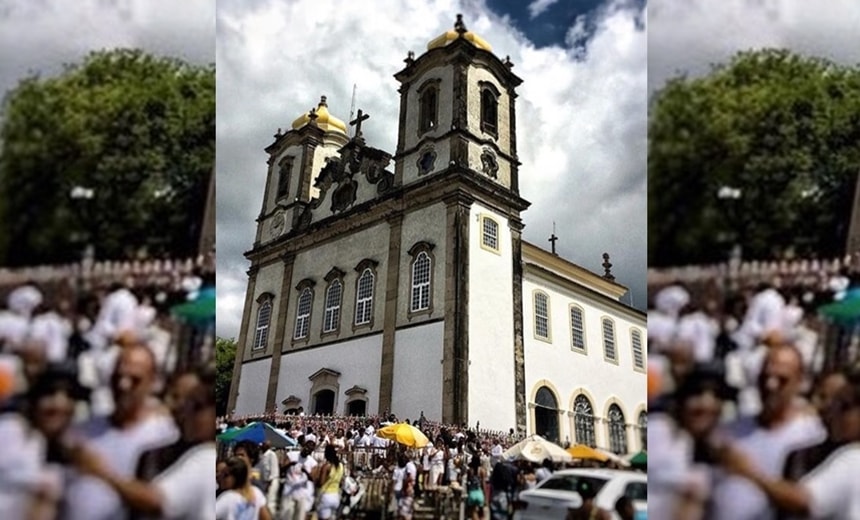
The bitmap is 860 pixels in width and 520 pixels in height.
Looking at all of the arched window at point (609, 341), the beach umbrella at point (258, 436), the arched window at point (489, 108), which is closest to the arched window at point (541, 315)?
the arched window at point (609, 341)

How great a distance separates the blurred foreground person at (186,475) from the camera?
14.8 feet

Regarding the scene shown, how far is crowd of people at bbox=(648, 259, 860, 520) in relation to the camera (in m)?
4.43

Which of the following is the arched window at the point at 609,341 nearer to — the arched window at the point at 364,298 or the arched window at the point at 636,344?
the arched window at the point at 636,344

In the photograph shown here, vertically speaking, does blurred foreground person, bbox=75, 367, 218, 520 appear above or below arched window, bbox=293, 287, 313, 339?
below

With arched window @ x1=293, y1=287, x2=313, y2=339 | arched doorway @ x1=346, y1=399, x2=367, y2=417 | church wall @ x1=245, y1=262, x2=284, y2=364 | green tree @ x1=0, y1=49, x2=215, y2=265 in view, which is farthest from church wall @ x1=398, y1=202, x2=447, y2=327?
green tree @ x1=0, y1=49, x2=215, y2=265

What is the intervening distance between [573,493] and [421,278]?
1590 cm

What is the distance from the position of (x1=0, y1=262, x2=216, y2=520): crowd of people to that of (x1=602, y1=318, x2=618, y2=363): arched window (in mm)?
21410

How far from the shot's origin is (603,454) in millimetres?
7125

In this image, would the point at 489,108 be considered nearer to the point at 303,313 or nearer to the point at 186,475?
the point at 303,313

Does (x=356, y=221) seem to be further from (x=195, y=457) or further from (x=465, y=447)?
(x=195, y=457)

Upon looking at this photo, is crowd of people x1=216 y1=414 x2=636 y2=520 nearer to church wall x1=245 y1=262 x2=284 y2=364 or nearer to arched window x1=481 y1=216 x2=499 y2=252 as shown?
arched window x1=481 y1=216 x2=499 y2=252

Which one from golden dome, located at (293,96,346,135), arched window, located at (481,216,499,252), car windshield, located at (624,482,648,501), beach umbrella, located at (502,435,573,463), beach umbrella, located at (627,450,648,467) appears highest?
golden dome, located at (293,96,346,135)

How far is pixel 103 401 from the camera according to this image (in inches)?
186

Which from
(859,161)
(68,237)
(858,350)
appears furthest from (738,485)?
(68,237)
